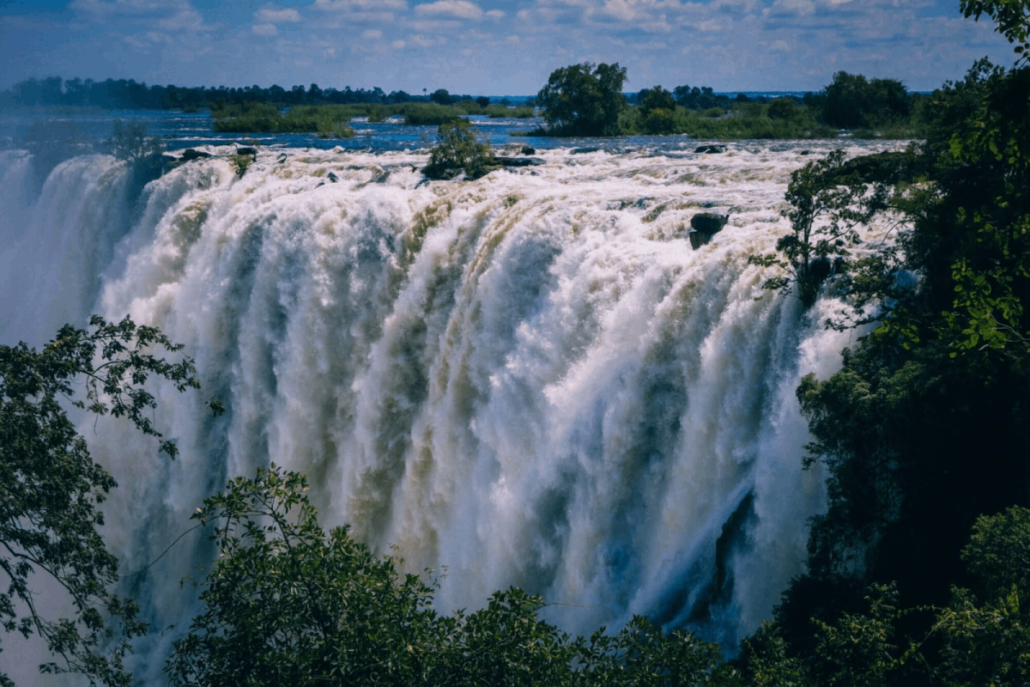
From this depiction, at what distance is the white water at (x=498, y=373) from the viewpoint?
11906 mm

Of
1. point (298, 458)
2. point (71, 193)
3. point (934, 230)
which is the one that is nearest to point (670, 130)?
point (71, 193)

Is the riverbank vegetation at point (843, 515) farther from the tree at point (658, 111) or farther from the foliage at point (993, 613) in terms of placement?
the tree at point (658, 111)

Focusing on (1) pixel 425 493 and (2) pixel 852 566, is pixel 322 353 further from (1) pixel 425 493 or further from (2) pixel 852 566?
(2) pixel 852 566

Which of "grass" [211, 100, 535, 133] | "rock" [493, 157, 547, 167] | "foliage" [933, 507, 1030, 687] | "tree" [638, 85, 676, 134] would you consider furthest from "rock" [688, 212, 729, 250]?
"grass" [211, 100, 535, 133]

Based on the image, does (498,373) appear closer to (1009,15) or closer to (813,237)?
(813,237)

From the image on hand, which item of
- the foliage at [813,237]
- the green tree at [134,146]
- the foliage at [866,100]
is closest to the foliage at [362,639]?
the foliage at [813,237]

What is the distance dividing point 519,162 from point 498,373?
11.6 m

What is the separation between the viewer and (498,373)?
15477mm

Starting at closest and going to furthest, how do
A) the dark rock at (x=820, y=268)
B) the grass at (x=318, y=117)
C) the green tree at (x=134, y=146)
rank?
1. the dark rock at (x=820, y=268)
2. the green tree at (x=134, y=146)
3. the grass at (x=318, y=117)

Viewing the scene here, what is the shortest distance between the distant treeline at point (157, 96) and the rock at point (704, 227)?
48583 mm

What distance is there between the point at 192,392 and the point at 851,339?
15.7 meters

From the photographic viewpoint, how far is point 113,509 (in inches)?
835

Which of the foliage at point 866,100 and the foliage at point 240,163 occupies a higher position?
the foliage at point 866,100

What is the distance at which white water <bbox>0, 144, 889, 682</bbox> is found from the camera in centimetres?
1191
